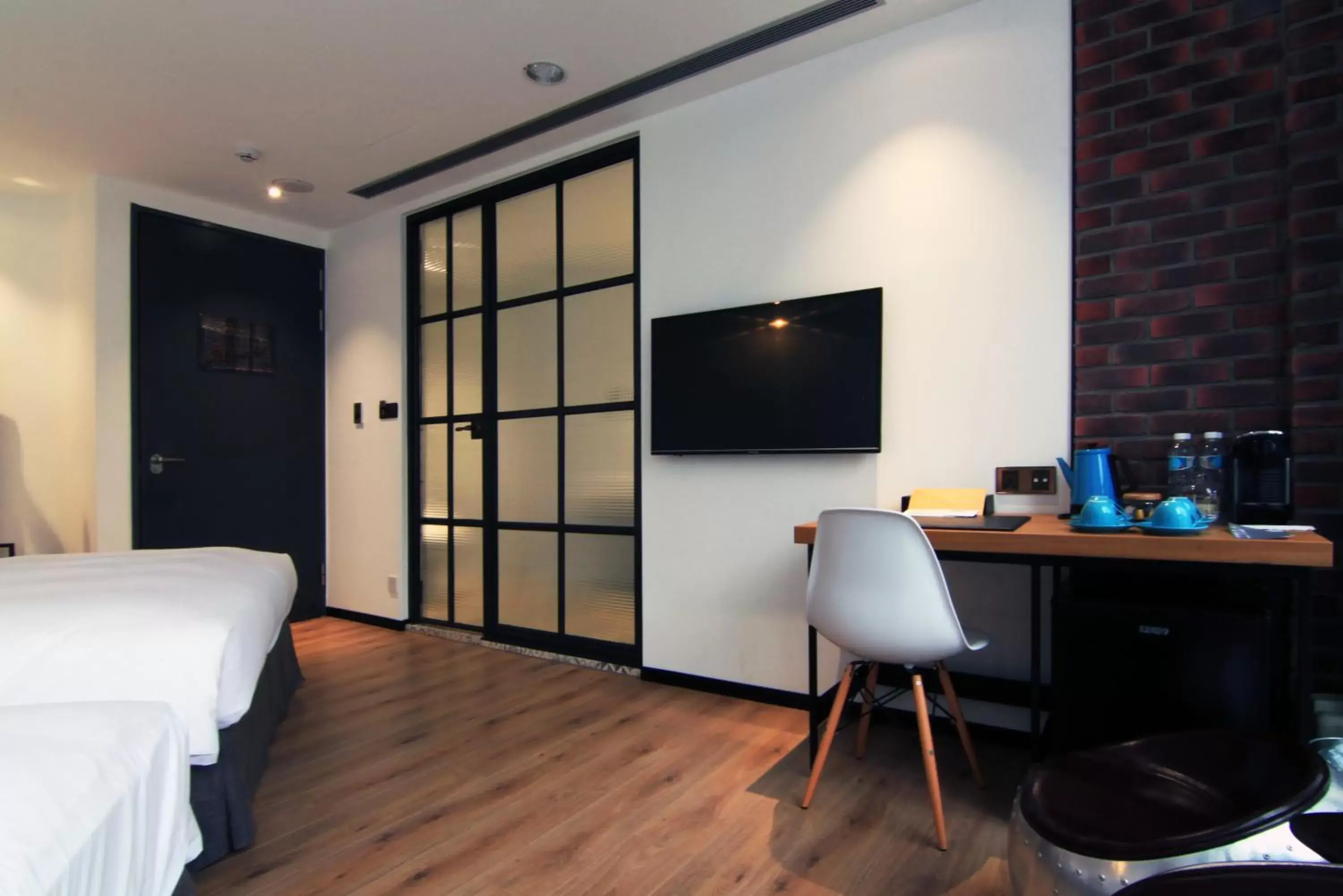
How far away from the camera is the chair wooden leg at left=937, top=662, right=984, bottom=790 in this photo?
2121mm

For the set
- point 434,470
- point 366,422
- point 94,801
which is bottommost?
point 94,801

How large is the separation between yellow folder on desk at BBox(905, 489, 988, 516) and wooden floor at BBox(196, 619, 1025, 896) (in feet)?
2.63

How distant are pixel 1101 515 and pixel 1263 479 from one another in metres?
0.46

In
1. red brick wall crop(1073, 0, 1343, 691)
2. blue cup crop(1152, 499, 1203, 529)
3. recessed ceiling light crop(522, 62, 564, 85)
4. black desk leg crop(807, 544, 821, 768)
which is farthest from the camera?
recessed ceiling light crop(522, 62, 564, 85)

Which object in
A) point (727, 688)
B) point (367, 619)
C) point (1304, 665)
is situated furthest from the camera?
point (367, 619)

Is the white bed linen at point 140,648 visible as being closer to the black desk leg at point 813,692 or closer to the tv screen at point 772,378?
the black desk leg at point 813,692

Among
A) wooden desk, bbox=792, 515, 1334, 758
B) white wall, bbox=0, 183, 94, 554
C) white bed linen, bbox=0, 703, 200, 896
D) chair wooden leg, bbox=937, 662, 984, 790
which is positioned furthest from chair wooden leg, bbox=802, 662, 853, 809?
white wall, bbox=0, 183, 94, 554

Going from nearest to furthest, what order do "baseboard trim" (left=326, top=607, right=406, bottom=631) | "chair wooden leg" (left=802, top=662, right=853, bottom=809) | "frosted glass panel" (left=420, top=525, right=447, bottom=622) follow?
"chair wooden leg" (left=802, top=662, right=853, bottom=809), "frosted glass panel" (left=420, top=525, right=447, bottom=622), "baseboard trim" (left=326, top=607, right=406, bottom=631)

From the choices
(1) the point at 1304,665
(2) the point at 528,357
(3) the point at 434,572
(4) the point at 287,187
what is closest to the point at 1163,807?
(1) the point at 1304,665

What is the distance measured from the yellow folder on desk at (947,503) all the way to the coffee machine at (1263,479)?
2.14 ft

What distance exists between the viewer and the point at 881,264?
2.66 metres

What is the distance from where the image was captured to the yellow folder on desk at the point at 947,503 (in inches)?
90.4

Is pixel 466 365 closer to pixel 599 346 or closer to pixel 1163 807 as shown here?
pixel 599 346

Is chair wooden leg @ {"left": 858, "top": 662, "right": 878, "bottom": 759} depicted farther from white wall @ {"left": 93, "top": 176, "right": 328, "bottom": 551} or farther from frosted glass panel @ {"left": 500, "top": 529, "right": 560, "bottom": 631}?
white wall @ {"left": 93, "top": 176, "right": 328, "bottom": 551}
